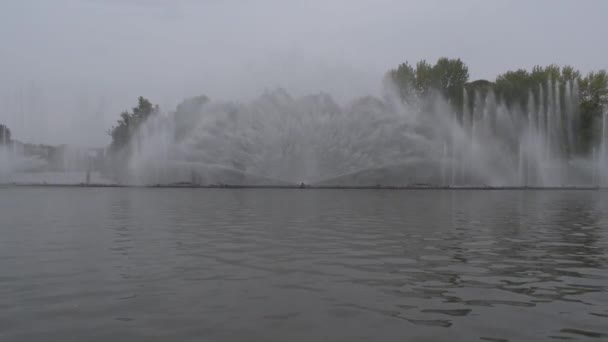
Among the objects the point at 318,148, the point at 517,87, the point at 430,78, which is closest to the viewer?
the point at 318,148

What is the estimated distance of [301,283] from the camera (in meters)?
7.64

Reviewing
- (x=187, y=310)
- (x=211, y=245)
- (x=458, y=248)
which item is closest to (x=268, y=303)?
(x=187, y=310)

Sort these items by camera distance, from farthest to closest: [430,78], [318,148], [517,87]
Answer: [430,78] → [517,87] → [318,148]

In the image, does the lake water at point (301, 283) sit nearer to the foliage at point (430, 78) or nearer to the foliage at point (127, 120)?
the foliage at point (430, 78)

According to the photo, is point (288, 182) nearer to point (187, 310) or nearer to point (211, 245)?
point (211, 245)

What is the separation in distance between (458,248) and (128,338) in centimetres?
785

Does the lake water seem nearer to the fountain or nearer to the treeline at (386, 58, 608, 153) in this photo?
the fountain

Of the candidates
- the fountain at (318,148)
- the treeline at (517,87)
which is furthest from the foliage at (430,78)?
the fountain at (318,148)

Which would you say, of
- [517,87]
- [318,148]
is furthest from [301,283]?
[517,87]

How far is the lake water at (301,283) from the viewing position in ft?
18.1

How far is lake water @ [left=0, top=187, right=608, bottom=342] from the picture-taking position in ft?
18.1

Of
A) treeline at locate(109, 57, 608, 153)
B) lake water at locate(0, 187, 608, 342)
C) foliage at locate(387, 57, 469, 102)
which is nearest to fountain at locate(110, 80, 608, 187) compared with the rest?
treeline at locate(109, 57, 608, 153)

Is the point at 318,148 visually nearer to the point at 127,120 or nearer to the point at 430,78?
the point at 430,78

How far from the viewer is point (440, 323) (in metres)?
5.72
